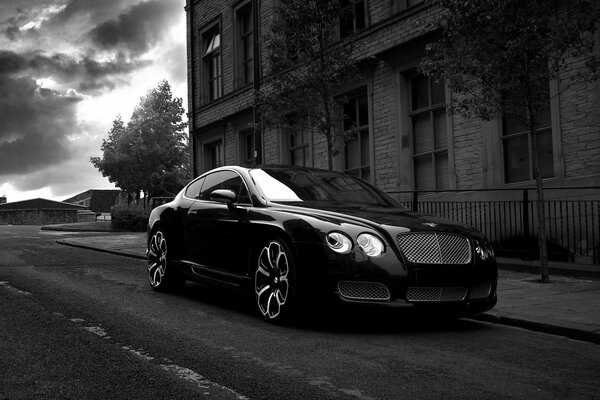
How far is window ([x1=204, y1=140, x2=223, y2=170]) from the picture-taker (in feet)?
85.9

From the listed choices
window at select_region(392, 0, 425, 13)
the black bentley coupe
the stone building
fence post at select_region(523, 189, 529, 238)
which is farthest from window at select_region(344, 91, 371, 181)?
the stone building

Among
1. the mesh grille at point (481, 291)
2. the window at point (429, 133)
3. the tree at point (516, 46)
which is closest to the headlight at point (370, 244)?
the mesh grille at point (481, 291)

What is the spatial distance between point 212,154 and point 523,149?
51.8 feet

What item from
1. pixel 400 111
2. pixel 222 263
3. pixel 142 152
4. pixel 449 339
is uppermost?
pixel 142 152

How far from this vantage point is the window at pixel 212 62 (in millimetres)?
25794

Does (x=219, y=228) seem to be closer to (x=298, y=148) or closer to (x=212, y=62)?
(x=298, y=148)

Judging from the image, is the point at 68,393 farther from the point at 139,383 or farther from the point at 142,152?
the point at 142,152

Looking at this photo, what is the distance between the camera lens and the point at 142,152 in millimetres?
51156

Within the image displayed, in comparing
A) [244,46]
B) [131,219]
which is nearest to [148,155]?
[131,219]

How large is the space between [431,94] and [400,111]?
908mm

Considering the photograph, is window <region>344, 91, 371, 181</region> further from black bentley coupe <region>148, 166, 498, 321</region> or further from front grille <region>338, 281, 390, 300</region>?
front grille <region>338, 281, 390, 300</region>

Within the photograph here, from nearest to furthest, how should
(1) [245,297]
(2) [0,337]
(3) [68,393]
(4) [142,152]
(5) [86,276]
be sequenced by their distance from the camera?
1. (3) [68,393]
2. (2) [0,337]
3. (1) [245,297]
4. (5) [86,276]
5. (4) [142,152]

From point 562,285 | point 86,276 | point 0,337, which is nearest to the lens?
point 0,337

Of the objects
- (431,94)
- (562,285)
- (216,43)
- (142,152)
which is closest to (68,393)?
(562,285)
